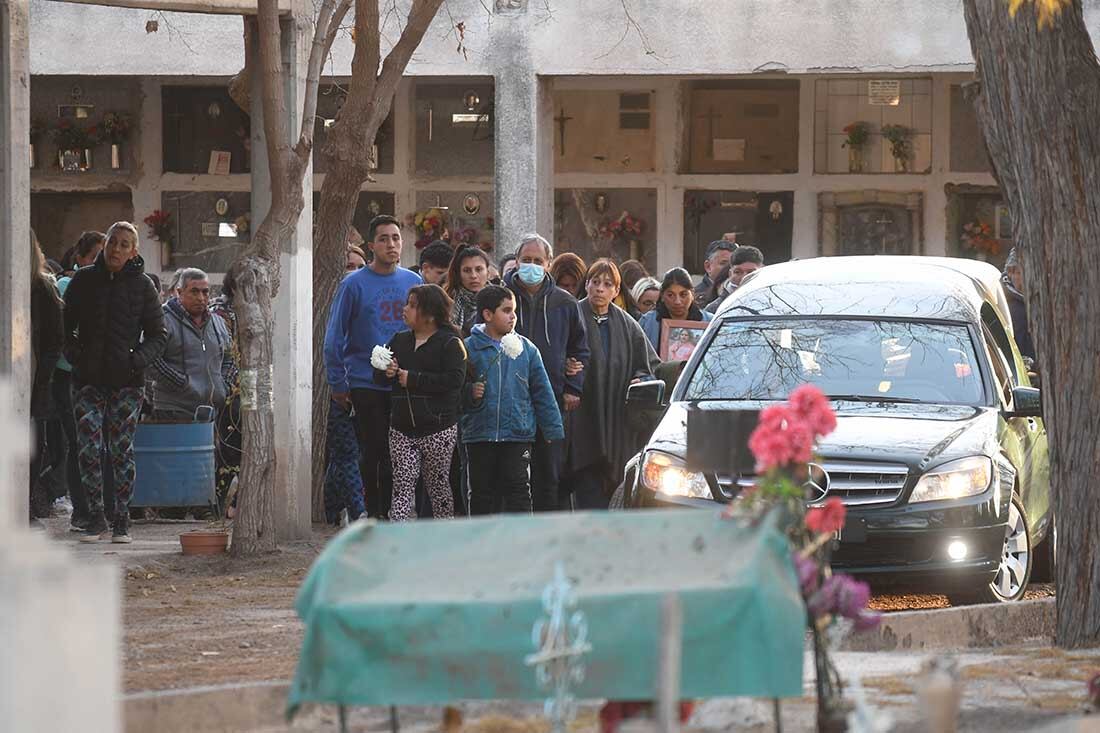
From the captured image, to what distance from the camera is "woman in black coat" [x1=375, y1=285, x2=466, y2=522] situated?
43.2ft

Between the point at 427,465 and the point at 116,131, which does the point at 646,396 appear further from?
the point at 116,131

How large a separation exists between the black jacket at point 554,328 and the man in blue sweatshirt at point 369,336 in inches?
30.4

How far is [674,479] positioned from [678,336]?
14.1 feet

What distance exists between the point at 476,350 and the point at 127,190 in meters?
17.5

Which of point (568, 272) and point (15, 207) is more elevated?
point (15, 207)

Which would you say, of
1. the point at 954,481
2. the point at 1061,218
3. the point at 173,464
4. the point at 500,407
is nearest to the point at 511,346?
the point at 500,407

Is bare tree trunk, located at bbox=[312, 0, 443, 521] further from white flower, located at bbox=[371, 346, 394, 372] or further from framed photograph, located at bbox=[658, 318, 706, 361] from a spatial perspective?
white flower, located at bbox=[371, 346, 394, 372]

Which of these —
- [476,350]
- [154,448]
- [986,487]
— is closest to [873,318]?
[986,487]

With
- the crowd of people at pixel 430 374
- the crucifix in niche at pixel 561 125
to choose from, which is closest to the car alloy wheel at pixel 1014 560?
the crowd of people at pixel 430 374

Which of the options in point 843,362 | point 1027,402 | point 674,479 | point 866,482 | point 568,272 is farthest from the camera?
point 568,272

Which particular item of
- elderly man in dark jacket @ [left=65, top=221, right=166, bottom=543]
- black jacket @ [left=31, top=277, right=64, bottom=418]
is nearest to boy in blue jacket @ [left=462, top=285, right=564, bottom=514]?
elderly man in dark jacket @ [left=65, top=221, right=166, bottom=543]

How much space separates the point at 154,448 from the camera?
1611cm

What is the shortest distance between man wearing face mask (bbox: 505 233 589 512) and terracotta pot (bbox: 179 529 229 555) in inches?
79.7

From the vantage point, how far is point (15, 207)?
11711 mm
